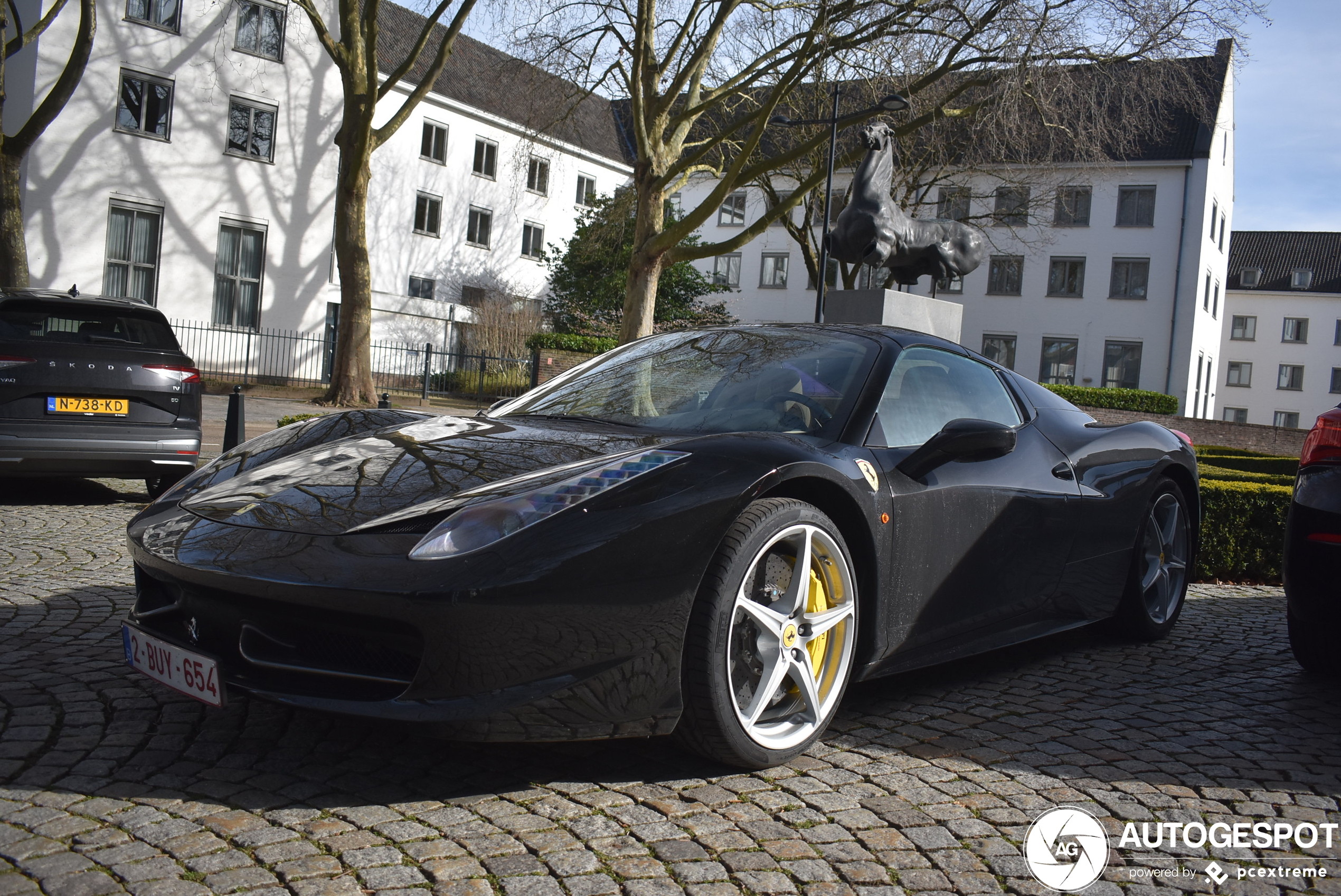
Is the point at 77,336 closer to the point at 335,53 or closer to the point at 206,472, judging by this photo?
the point at 206,472

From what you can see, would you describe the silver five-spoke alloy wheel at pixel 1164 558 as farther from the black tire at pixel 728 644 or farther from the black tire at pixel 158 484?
the black tire at pixel 158 484

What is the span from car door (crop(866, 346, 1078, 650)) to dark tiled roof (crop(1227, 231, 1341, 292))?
6242 centimetres

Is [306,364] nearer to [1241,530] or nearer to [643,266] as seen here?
[643,266]

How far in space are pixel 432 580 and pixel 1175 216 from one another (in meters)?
39.9

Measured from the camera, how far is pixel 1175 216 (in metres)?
37.4

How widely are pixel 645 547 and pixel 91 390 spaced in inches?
226

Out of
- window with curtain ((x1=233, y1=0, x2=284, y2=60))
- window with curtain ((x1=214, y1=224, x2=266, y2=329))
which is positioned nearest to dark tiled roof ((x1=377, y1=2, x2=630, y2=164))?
window with curtain ((x1=233, y1=0, x2=284, y2=60))

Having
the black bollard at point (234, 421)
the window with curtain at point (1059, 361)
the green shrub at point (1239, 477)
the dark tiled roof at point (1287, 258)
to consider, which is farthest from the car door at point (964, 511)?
the dark tiled roof at point (1287, 258)

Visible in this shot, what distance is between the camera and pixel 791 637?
305 centimetres

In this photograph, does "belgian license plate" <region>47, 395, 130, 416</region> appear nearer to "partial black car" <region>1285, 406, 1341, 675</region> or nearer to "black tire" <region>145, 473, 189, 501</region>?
"black tire" <region>145, 473, 189, 501</region>

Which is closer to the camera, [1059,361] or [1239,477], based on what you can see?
[1239,477]

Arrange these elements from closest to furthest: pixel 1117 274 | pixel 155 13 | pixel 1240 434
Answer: pixel 155 13
pixel 1240 434
pixel 1117 274

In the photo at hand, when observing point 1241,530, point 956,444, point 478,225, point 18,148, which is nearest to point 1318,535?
point 956,444

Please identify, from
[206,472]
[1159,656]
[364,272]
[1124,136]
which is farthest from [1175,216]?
[206,472]
